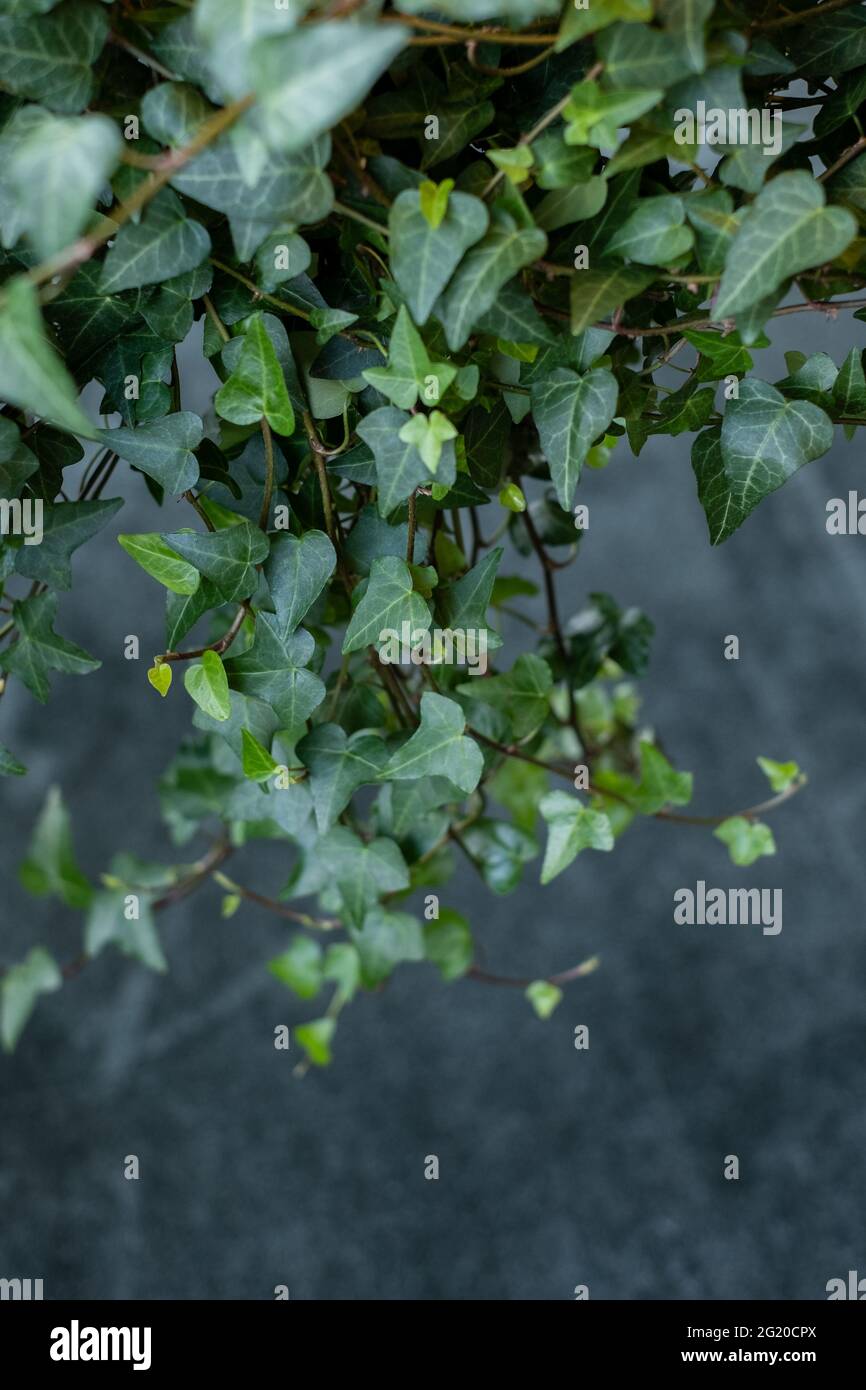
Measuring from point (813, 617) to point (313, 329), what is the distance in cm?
144

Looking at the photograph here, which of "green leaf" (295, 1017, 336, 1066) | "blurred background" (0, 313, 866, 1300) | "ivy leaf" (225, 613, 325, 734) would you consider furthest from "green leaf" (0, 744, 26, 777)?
"blurred background" (0, 313, 866, 1300)

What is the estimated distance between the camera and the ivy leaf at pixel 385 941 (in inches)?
32.2

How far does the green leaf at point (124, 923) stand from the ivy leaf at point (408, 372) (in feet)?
2.00

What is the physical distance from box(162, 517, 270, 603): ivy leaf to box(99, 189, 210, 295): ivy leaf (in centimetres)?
10

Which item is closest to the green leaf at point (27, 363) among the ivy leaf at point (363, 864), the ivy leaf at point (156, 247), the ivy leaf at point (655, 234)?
the ivy leaf at point (156, 247)

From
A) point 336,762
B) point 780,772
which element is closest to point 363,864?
point 336,762

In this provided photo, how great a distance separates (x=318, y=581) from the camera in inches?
20.2

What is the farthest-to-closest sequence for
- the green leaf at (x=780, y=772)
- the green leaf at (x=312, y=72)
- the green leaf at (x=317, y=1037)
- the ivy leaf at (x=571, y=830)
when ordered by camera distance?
the green leaf at (x=317, y=1037), the green leaf at (x=780, y=772), the ivy leaf at (x=571, y=830), the green leaf at (x=312, y=72)

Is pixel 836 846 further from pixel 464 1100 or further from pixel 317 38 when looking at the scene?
pixel 317 38

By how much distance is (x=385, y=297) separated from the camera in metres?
0.48

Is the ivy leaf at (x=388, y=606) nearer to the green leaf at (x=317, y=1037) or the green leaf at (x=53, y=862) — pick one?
the green leaf at (x=53, y=862)

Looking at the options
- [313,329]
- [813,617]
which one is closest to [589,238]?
[313,329]

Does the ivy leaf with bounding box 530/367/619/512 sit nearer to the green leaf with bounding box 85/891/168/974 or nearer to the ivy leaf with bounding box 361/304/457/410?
the ivy leaf with bounding box 361/304/457/410
